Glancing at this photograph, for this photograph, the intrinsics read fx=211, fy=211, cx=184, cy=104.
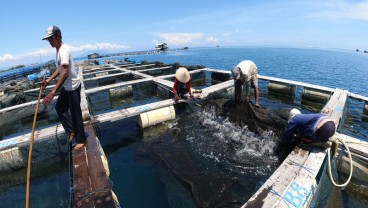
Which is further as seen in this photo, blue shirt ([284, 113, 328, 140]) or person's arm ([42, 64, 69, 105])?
blue shirt ([284, 113, 328, 140])

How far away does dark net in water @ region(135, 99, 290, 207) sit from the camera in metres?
5.16

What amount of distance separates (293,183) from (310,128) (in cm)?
148

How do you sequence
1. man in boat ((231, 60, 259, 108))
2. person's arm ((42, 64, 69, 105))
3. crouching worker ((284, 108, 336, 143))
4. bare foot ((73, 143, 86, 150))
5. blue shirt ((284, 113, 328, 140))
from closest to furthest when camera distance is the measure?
person's arm ((42, 64, 69, 105)) → crouching worker ((284, 108, 336, 143)) → blue shirt ((284, 113, 328, 140)) → bare foot ((73, 143, 86, 150)) → man in boat ((231, 60, 259, 108))

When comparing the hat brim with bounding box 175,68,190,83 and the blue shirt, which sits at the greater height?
the hat brim with bounding box 175,68,190,83

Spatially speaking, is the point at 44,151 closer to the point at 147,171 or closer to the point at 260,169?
the point at 147,171

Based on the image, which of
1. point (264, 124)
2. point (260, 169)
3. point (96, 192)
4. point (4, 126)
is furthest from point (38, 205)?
point (4, 126)

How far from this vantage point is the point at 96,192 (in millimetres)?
3982

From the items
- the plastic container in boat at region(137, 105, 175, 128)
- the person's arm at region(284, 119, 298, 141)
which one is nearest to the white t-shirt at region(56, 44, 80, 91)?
the plastic container in boat at region(137, 105, 175, 128)

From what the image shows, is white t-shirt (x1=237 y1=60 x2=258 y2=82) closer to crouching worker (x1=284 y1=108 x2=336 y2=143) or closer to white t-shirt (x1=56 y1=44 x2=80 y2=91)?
crouching worker (x1=284 y1=108 x2=336 y2=143)

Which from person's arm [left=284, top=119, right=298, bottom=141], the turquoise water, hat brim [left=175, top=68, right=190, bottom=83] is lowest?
the turquoise water

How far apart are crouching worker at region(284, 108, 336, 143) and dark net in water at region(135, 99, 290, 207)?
946mm

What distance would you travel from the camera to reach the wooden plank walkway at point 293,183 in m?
3.66

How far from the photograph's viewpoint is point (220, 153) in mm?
6711

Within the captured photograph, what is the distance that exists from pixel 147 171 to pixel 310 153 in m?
4.34
